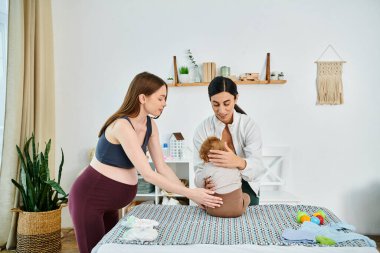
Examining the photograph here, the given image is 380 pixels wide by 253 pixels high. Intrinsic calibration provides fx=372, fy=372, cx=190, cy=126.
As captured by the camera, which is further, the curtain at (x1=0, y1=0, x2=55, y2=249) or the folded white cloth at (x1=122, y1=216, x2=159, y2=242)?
the curtain at (x1=0, y1=0, x2=55, y2=249)

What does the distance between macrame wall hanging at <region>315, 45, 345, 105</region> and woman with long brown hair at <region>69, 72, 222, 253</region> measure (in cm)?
226

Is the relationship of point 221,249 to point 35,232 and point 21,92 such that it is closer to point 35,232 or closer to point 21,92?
point 35,232

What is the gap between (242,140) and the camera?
2283 millimetres

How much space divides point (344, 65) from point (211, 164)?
7.57 feet

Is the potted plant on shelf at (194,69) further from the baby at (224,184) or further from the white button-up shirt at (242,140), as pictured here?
the baby at (224,184)

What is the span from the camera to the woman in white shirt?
2086 mm

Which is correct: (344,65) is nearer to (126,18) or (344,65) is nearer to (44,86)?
(126,18)

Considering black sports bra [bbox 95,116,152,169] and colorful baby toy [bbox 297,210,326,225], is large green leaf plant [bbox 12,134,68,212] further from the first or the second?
colorful baby toy [bbox 297,210,326,225]

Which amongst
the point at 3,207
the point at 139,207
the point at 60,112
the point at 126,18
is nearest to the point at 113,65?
the point at 126,18

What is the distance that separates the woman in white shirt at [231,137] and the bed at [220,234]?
21cm

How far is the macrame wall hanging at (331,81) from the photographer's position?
370cm

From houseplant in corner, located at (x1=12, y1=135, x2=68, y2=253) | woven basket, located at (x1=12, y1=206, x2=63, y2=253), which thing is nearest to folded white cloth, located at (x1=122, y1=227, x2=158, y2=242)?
houseplant in corner, located at (x1=12, y1=135, x2=68, y2=253)

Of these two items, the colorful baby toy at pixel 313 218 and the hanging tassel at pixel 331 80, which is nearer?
the colorful baby toy at pixel 313 218

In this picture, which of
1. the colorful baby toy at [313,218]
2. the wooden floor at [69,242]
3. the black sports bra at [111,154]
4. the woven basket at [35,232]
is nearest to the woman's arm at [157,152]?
the black sports bra at [111,154]
